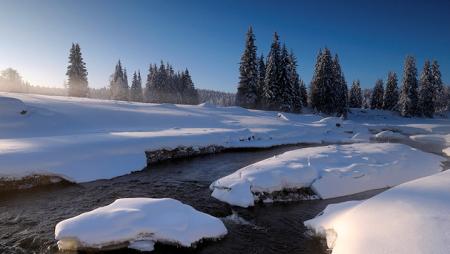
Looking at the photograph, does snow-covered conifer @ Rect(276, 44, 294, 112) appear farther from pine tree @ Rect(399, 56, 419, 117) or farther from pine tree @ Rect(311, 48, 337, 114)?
pine tree @ Rect(399, 56, 419, 117)

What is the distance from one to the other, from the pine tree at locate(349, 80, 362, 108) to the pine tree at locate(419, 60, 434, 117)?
681 inches

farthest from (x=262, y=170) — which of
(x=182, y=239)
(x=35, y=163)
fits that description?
(x=35, y=163)

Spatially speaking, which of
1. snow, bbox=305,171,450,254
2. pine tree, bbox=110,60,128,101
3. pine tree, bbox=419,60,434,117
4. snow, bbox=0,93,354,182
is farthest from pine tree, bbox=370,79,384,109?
snow, bbox=305,171,450,254

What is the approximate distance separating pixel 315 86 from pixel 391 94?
29.2 m

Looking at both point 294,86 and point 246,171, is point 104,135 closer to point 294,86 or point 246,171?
point 246,171

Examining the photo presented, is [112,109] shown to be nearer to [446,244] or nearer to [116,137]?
[116,137]

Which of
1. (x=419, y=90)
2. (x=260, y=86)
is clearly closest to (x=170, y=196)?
(x=260, y=86)

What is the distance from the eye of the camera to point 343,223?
9.23 metres

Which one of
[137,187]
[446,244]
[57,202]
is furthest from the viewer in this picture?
[137,187]

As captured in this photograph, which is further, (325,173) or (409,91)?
(409,91)

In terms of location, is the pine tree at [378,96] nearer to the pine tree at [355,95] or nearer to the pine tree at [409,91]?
the pine tree at [355,95]

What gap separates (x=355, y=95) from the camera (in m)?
85.6

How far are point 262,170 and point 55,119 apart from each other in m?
18.7

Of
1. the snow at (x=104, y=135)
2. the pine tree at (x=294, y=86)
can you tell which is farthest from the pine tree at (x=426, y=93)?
the snow at (x=104, y=135)
